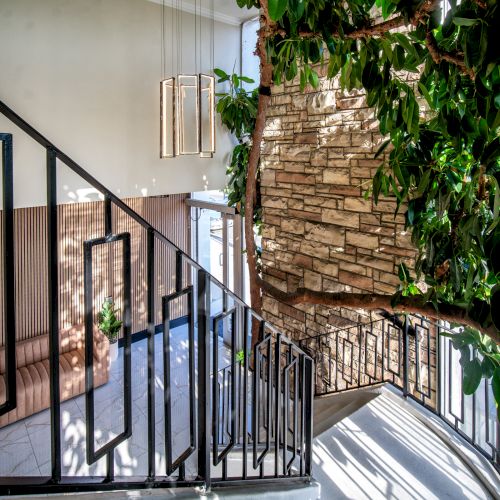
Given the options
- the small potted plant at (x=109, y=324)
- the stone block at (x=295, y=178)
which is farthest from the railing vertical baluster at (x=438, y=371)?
the small potted plant at (x=109, y=324)

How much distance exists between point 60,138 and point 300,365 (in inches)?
126

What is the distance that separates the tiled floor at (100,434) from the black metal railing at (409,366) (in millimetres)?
1728

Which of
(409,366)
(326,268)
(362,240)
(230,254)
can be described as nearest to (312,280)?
(326,268)

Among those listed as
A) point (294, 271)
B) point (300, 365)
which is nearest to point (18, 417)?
point (294, 271)

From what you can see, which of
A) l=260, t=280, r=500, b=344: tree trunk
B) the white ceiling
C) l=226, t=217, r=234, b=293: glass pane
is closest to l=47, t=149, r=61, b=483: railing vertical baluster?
l=260, t=280, r=500, b=344: tree trunk

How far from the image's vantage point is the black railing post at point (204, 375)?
122 cm

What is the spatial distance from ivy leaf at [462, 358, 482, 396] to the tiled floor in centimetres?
287

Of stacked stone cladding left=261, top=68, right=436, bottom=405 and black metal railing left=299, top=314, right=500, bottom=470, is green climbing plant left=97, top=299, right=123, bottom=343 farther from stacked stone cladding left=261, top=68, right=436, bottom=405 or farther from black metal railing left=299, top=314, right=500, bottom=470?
black metal railing left=299, top=314, right=500, bottom=470

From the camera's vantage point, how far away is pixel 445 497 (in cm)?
252

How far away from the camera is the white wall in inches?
153

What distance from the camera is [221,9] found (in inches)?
204

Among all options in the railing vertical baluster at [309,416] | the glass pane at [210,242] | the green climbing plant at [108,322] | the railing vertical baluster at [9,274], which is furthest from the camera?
the glass pane at [210,242]

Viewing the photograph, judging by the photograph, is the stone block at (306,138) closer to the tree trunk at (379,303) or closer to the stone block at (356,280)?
the stone block at (356,280)

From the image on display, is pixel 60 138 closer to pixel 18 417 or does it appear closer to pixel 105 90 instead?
pixel 105 90
